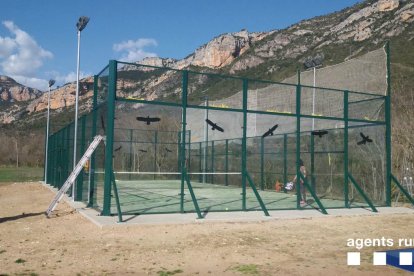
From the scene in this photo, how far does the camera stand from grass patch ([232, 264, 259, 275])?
6.01m

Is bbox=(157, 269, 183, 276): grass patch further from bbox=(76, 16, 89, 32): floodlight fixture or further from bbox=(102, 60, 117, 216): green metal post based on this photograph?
bbox=(76, 16, 89, 32): floodlight fixture

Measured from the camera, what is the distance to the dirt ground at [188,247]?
6.14m

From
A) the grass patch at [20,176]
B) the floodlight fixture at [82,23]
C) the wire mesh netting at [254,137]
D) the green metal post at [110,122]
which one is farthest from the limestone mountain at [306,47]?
the green metal post at [110,122]

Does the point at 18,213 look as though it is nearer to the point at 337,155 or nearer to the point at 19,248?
the point at 19,248

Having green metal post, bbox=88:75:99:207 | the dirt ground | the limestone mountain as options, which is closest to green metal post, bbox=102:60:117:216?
the dirt ground

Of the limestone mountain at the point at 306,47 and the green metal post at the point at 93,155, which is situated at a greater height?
the limestone mountain at the point at 306,47

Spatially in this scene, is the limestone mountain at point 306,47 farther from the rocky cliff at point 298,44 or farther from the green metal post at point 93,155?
the green metal post at point 93,155

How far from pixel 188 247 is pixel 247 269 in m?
1.61

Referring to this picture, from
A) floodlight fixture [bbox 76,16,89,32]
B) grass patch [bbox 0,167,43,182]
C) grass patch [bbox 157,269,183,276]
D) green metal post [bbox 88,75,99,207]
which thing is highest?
floodlight fixture [bbox 76,16,89,32]

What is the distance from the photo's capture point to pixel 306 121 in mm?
18062

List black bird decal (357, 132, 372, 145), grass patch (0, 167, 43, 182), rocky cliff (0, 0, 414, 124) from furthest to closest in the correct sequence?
1. rocky cliff (0, 0, 414, 124)
2. grass patch (0, 167, 43, 182)
3. black bird decal (357, 132, 372, 145)

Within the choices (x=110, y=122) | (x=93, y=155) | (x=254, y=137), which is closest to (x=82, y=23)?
(x=93, y=155)

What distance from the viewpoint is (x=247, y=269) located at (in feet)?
20.2

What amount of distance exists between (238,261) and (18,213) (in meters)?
7.28
